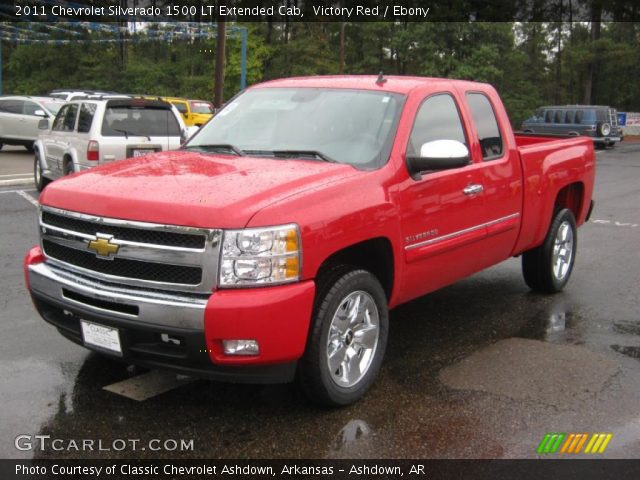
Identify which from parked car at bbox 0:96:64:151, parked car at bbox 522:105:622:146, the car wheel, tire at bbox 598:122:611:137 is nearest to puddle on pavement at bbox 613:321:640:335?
the car wheel

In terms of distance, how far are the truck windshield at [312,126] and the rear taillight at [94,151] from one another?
5846mm

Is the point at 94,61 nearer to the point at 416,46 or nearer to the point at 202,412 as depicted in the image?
the point at 416,46

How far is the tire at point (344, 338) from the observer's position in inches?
147

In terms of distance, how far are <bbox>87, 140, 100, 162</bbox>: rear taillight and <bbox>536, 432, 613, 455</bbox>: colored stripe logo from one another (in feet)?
28.1

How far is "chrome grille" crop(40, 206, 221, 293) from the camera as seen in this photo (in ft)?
11.3

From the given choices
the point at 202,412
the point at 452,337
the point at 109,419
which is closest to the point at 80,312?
the point at 109,419

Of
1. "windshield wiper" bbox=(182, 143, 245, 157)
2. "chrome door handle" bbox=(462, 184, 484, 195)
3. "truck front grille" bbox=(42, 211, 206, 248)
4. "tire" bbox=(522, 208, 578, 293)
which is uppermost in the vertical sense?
"windshield wiper" bbox=(182, 143, 245, 157)

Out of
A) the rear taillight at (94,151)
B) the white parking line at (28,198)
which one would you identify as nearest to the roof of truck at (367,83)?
the rear taillight at (94,151)

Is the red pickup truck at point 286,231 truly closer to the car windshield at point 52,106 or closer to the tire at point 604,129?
the car windshield at point 52,106

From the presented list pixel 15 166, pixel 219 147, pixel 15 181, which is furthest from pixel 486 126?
pixel 15 166

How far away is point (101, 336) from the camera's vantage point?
3.71 m

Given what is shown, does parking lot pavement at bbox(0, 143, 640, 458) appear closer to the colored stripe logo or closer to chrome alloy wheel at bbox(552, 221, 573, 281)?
the colored stripe logo

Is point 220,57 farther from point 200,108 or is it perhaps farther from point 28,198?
point 28,198

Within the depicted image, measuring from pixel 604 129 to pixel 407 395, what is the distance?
26.8 meters
